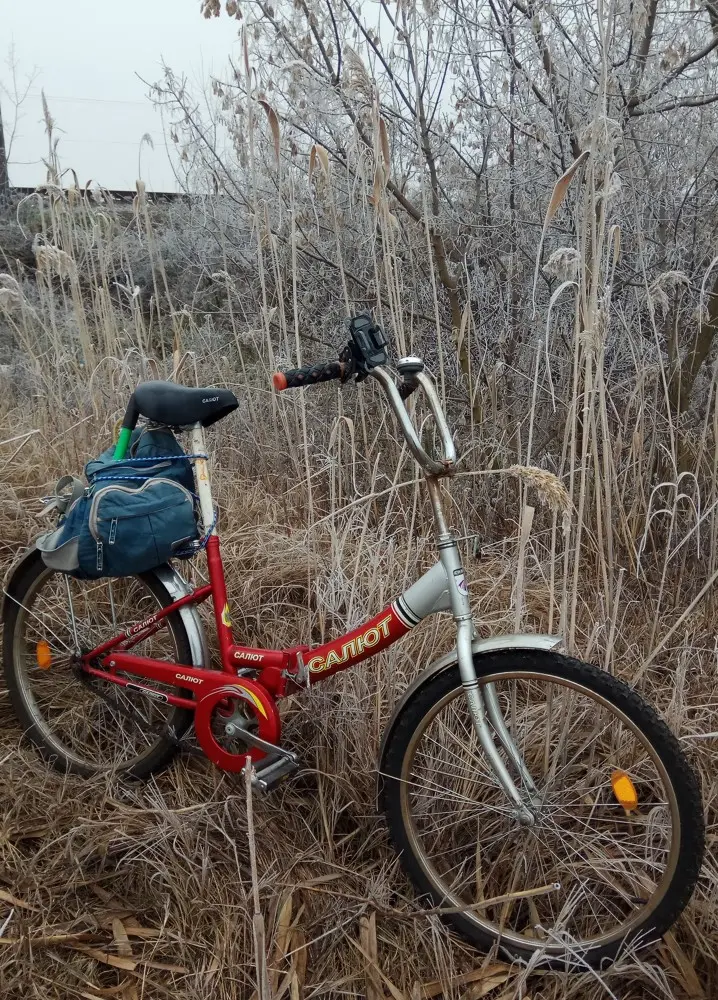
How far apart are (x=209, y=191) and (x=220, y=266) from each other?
81cm

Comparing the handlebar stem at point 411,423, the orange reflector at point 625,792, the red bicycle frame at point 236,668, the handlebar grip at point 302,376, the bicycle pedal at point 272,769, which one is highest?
the handlebar grip at point 302,376

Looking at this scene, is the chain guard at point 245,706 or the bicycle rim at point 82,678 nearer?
the chain guard at point 245,706

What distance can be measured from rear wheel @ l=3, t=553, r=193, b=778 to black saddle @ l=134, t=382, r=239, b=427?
45 cm

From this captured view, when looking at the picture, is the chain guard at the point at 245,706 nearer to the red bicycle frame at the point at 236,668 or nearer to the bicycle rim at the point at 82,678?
the red bicycle frame at the point at 236,668

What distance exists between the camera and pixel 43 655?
211 centimetres

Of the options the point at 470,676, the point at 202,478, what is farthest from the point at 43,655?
the point at 470,676

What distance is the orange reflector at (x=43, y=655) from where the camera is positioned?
2.11m

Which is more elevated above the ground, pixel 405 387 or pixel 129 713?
pixel 405 387

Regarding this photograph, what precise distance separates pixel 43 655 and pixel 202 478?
84cm

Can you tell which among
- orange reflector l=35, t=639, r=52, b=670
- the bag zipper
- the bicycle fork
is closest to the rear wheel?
orange reflector l=35, t=639, r=52, b=670

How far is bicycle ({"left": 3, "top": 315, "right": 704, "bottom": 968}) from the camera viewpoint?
4.58 ft

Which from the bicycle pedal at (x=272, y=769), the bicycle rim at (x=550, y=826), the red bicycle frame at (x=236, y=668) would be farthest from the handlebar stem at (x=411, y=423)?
the bicycle pedal at (x=272, y=769)

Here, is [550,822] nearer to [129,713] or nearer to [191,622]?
[191,622]

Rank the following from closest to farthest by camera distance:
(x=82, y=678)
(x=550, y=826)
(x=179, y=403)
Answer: (x=550, y=826) → (x=179, y=403) → (x=82, y=678)
